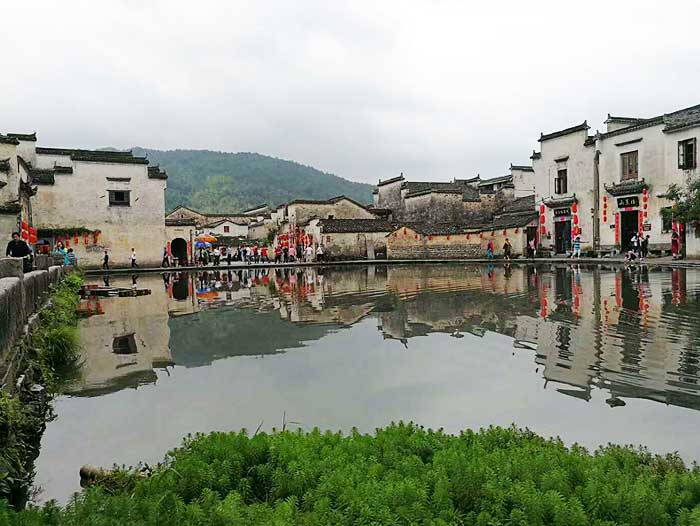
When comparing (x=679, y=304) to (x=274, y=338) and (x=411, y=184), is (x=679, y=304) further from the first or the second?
(x=411, y=184)

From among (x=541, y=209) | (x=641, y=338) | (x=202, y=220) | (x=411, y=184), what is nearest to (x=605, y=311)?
(x=641, y=338)

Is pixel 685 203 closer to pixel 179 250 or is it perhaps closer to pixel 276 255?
pixel 276 255

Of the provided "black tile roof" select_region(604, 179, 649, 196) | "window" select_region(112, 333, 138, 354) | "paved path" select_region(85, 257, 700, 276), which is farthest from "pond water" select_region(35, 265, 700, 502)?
"black tile roof" select_region(604, 179, 649, 196)

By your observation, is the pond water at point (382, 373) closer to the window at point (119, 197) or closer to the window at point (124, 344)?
the window at point (124, 344)

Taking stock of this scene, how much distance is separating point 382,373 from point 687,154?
30.4 m

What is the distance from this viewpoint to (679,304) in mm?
Result: 13102

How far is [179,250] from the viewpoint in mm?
39594

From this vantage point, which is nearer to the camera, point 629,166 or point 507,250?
point 629,166

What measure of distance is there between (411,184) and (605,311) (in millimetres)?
41026

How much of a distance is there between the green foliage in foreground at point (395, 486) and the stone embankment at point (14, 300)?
97.5 inches

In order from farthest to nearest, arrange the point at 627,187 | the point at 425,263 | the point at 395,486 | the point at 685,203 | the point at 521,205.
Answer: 1. the point at 521,205
2. the point at 425,263
3. the point at 627,187
4. the point at 685,203
5. the point at 395,486

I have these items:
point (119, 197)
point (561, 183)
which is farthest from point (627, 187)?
point (119, 197)

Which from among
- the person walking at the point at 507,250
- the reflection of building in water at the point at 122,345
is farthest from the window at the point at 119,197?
the person walking at the point at 507,250

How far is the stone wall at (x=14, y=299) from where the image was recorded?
19.6 feet
